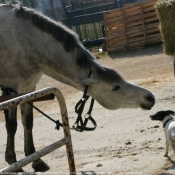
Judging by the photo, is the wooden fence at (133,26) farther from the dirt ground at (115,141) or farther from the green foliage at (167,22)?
the dirt ground at (115,141)

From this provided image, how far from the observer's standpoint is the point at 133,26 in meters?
19.5

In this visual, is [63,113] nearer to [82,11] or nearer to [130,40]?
[130,40]

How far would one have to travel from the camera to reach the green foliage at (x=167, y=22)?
437 inches

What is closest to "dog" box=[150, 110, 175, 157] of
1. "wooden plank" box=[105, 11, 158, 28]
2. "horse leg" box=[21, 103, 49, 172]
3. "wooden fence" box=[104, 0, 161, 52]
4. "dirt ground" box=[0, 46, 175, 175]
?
"dirt ground" box=[0, 46, 175, 175]

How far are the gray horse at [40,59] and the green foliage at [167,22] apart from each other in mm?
5561

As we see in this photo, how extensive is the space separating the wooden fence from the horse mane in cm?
1343

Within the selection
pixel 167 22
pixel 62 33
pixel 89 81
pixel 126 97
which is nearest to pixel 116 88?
pixel 126 97

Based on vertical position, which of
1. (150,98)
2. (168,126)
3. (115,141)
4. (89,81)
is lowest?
(115,141)

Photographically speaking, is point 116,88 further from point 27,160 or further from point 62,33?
point 27,160

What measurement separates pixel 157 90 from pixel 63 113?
248 inches

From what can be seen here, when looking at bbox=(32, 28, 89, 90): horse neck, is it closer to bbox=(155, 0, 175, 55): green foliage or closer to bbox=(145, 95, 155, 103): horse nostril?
bbox=(145, 95, 155, 103): horse nostril

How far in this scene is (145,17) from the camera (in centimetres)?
1922

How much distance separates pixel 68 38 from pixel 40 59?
1.46 feet

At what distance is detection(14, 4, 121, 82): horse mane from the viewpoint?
5578 mm
